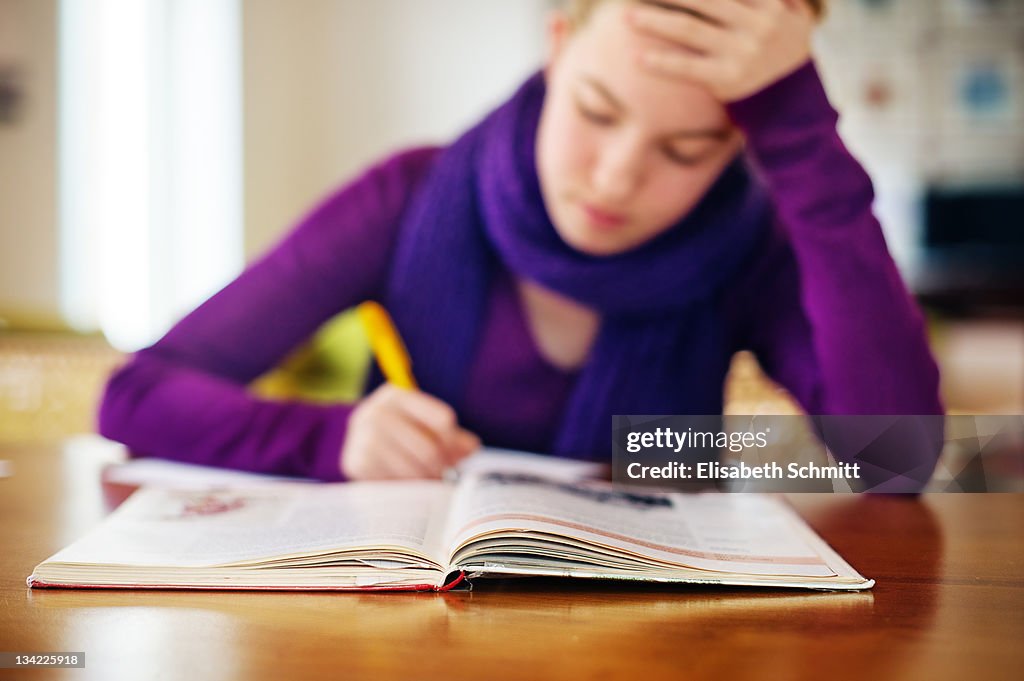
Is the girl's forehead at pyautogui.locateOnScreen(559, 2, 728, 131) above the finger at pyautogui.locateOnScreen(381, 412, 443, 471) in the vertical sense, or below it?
above

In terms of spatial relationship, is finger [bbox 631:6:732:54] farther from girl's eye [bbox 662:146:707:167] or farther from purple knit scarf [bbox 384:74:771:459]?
purple knit scarf [bbox 384:74:771:459]

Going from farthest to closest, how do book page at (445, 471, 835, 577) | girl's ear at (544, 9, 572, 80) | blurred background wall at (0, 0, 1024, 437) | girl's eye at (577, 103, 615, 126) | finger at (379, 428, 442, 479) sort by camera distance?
blurred background wall at (0, 0, 1024, 437)
girl's ear at (544, 9, 572, 80)
girl's eye at (577, 103, 615, 126)
finger at (379, 428, 442, 479)
book page at (445, 471, 835, 577)

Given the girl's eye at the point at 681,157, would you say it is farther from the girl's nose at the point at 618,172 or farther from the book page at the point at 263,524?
the book page at the point at 263,524

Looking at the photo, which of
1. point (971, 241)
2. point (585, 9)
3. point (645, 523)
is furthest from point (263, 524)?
point (971, 241)

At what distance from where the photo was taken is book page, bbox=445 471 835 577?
424mm

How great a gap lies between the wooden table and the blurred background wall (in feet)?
3.44

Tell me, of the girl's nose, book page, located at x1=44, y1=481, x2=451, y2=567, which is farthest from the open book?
the girl's nose

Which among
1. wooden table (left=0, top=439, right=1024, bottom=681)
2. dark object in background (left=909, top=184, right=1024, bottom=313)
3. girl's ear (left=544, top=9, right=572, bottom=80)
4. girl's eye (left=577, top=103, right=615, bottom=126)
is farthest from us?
dark object in background (left=909, top=184, right=1024, bottom=313)

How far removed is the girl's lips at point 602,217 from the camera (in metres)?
Answer: 0.78

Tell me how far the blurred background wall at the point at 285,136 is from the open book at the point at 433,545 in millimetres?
963

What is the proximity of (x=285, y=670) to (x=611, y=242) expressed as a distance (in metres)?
0.57

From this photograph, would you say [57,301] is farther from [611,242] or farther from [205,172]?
[611,242]

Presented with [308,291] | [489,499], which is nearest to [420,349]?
[308,291]

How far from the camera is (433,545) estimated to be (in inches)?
17.6
